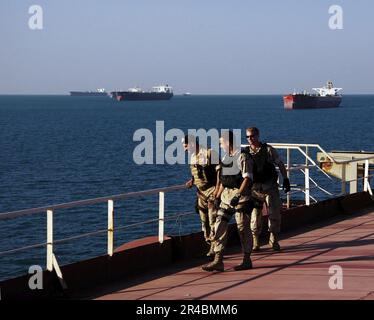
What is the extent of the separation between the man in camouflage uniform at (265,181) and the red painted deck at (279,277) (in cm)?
39

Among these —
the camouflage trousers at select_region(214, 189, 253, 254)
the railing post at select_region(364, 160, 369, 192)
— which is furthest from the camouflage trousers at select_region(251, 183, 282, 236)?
the railing post at select_region(364, 160, 369, 192)

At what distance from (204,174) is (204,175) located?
0.02 m

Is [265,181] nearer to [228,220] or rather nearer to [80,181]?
[228,220]

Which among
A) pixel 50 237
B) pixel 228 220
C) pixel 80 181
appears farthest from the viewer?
pixel 80 181

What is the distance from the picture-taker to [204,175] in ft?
33.2

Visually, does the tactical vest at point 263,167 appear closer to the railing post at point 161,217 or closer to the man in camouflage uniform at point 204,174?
the man in camouflage uniform at point 204,174

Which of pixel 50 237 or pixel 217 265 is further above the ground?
pixel 50 237

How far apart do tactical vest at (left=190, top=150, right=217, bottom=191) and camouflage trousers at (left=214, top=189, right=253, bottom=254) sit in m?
0.63

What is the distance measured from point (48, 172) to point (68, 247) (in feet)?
91.0

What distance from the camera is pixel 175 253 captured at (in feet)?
34.9

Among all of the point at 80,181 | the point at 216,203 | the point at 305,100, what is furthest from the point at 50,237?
the point at 305,100

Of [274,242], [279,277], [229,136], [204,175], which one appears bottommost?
[279,277]

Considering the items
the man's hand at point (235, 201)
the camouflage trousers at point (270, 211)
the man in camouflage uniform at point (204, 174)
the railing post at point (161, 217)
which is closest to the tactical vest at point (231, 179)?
the man's hand at point (235, 201)
